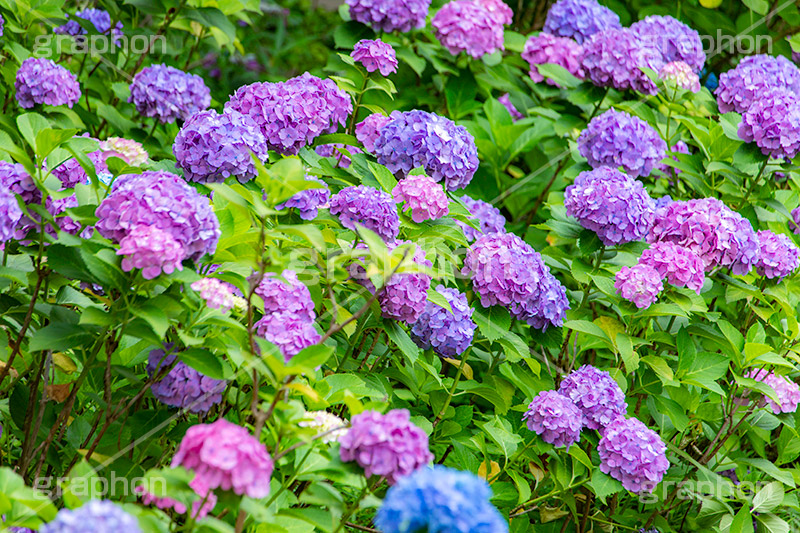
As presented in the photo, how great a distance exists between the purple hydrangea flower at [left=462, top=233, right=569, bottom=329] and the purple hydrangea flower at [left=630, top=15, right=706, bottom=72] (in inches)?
63.8

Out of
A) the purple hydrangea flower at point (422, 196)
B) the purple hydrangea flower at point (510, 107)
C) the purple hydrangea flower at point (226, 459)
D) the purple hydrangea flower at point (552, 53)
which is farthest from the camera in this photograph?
the purple hydrangea flower at point (510, 107)

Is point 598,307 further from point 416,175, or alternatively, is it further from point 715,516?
point 416,175

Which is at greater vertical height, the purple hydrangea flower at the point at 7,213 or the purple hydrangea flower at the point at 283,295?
the purple hydrangea flower at the point at 7,213

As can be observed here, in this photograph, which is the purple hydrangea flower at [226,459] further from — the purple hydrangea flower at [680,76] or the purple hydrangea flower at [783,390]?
the purple hydrangea flower at [680,76]

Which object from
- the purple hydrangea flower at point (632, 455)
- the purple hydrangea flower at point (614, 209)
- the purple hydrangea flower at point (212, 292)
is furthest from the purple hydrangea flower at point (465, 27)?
the purple hydrangea flower at point (212, 292)

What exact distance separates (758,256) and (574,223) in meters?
0.58

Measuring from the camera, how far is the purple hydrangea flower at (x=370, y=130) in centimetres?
254

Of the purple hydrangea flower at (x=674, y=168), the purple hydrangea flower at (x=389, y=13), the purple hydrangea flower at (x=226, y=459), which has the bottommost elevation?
the purple hydrangea flower at (x=674, y=168)

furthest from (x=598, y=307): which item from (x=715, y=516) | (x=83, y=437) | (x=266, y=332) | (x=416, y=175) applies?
(x=83, y=437)

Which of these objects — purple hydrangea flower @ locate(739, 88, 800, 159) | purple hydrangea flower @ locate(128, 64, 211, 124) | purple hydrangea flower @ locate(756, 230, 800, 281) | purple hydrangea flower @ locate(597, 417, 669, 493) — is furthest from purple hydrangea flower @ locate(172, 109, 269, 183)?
purple hydrangea flower @ locate(739, 88, 800, 159)

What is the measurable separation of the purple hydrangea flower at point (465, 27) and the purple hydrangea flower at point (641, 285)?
5.10 ft

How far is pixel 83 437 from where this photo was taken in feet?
6.87

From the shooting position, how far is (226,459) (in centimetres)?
129

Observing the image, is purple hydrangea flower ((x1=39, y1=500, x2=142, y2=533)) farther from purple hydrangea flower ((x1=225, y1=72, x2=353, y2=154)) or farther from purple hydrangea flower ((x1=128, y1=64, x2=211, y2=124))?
purple hydrangea flower ((x1=128, y1=64, x2=211, y2=124))
